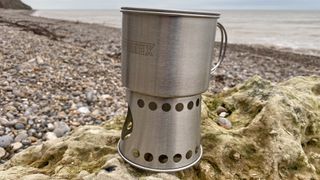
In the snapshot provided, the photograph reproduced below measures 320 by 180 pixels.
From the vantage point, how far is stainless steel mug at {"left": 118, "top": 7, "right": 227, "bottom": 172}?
6.72ft

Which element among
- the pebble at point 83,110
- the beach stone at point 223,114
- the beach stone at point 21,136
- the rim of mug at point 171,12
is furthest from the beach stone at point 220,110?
the pebble at point 83,110

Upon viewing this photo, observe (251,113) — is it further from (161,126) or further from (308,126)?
(161,126)

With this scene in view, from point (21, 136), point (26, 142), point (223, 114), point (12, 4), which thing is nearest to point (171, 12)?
point (223, 114)

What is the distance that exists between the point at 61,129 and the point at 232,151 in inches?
125

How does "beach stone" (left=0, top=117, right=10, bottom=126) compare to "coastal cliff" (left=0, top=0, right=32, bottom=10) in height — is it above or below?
below

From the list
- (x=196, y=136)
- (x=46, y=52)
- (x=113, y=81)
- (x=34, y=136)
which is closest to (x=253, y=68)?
(x=113, y=81)

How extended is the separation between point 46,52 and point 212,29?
9042 mm

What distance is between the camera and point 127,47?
7.36 feet

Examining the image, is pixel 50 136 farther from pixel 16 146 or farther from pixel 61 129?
pixel 16 146

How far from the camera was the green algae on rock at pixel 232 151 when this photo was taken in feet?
7.89

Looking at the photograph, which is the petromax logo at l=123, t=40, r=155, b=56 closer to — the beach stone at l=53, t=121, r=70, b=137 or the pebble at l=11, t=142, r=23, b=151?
the pebble at l=11, t=142, r=23, b=151

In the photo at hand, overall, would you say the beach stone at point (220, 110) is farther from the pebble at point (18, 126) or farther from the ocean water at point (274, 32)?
the pebble at point (18, 126)

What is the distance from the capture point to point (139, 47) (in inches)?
84.3

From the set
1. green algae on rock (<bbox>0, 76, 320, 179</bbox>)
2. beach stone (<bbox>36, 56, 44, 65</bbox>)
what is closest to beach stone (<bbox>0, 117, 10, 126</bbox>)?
green algae on rock (<bbox>0, 76, 320, 179</bbox>)
